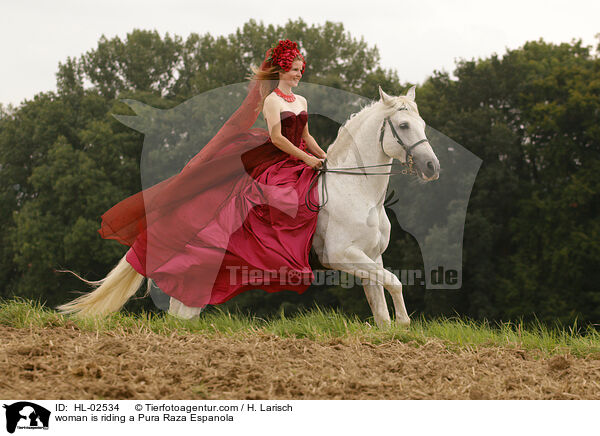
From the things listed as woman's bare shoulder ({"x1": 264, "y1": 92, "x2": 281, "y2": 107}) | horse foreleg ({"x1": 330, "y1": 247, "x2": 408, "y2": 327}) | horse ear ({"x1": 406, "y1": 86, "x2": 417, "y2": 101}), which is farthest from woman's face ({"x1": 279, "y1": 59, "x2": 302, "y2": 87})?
horse foreleg ({"x1": 330, "y1": 247, "x2": 408, "y2": 327})

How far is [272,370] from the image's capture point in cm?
482

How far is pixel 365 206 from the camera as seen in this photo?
21.9 feet

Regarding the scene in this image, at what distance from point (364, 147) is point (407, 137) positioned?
55 centimetres

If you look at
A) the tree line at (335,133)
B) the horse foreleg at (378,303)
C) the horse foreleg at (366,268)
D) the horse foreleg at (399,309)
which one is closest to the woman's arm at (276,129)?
the horse foreleg at (366,268)

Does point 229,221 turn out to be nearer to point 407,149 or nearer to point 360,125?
point 360,125

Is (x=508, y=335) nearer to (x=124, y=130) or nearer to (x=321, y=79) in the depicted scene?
(x=321, y=79)

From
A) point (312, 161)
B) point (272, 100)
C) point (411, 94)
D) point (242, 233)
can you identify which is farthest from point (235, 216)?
point (411, 94)

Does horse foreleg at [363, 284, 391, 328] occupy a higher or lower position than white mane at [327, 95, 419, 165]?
lower

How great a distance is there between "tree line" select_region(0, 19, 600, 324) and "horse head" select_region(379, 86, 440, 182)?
11.3 m

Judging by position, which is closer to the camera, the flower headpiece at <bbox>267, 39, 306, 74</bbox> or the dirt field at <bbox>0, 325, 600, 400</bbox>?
the dirt field at <bbox>0, 325, 600, 400</bbox>

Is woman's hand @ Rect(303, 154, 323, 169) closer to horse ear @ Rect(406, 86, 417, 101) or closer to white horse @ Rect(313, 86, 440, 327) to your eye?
white horse @ Rect(313, 86, 440, 327)

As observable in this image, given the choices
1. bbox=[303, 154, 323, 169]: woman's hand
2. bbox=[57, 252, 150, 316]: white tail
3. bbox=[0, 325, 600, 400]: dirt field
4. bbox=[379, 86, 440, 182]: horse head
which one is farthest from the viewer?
bbox=[57, 252, 150, 316]: white tail

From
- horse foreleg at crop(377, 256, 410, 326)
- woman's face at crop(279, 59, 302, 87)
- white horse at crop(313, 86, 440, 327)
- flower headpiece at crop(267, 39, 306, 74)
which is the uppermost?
flower headpiece at crop(267, 39, 306, 74)
